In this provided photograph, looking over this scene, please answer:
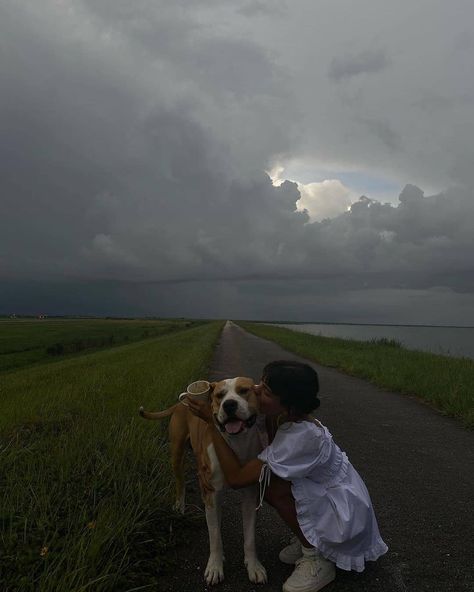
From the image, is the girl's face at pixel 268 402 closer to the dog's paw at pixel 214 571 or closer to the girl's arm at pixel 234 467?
the girl's arm at pixel 234 467

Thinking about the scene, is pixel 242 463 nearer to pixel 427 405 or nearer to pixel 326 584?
pixel 326 584

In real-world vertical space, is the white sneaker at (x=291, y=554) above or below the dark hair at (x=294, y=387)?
below

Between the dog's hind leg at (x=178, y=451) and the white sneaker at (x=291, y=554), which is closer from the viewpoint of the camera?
the white sneaker at (x=291, y=554)

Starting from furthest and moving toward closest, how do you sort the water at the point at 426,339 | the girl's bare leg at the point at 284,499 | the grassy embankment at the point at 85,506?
the water at the point at 426,339 < the girl's bare leg at the point at 284,499 < the grassy embankment at the point at 85,506

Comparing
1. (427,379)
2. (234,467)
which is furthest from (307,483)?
(427,379)

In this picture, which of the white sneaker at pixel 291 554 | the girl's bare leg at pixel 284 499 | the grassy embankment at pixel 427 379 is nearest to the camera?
the girl's bare leg at pixel 284 499

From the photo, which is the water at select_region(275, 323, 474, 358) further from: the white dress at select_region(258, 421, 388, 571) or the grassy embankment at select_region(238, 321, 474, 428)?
the white dress at select_region(258, 421, 388, 571)

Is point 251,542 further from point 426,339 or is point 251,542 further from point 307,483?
point 426,339

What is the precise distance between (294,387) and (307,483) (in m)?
0.70

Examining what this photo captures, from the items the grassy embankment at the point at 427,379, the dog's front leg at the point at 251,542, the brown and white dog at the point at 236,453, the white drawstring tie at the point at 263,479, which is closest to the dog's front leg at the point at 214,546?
the brown and white dog at the point at 236,453

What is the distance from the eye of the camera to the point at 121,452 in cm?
459

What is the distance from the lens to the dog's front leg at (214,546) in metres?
3.05

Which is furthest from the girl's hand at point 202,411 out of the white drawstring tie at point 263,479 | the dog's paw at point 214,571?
the dog's paw at point 214,571

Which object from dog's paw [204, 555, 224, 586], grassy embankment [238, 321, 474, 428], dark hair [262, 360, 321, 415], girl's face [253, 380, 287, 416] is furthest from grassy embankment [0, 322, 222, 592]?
grassy embankment [238, 321, 474, 428]
